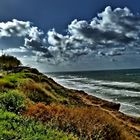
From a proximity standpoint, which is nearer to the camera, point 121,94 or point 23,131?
point 23,131

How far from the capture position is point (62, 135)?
432 inches

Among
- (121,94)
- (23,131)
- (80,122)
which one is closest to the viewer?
(23,131)

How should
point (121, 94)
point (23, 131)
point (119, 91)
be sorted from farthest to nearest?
point (119, 91) → point (121, 94) → point (23, 131)

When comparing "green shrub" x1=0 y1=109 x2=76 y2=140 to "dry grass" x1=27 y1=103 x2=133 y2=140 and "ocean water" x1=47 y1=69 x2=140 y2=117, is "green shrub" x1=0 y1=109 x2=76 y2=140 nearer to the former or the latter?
"dry grass" x1=27 y1=103 x2=133 y2=140

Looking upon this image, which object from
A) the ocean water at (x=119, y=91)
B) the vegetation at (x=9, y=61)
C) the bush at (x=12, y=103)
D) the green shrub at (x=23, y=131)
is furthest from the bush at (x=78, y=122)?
the vegetation at (x=9, y=61)

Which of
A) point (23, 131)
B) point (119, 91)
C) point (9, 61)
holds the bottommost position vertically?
point (119, 91)

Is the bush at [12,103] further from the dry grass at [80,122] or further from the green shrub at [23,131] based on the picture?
the green shrub at [23,131]

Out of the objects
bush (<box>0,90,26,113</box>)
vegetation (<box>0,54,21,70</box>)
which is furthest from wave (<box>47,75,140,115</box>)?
bush (<box>0,90,26,113</box>)

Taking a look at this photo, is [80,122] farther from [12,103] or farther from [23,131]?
[23,131]

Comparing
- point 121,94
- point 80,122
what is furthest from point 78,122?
point 121,94

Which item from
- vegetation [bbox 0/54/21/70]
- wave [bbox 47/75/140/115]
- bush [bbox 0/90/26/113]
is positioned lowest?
wave [bbox 47/75/140/115]

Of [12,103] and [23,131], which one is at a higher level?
[12,103]

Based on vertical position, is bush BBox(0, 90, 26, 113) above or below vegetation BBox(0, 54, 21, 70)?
below

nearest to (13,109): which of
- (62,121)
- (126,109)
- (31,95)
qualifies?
(62,121)
